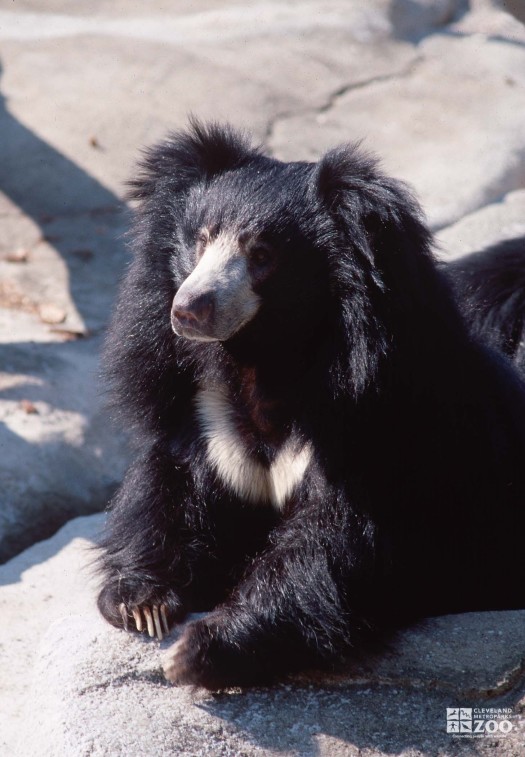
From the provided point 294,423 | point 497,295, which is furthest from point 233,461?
point 497,295

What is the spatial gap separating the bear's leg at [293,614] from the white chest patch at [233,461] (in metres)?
0.22

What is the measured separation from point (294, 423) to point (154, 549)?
2.04 ft

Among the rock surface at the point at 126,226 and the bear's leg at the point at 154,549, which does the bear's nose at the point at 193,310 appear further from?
the rock surface at the point at 126,226

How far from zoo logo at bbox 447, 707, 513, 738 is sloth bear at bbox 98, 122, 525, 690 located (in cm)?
36

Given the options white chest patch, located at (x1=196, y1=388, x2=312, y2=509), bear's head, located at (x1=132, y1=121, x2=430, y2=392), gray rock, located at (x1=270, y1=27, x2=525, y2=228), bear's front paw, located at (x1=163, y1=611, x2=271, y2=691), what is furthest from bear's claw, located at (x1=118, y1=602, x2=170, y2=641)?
gray rock, located at (x1=270, y1=27, x2=525, y2=228)

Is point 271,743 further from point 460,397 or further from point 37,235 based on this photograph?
point 37,235

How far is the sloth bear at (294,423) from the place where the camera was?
3000 millimetres

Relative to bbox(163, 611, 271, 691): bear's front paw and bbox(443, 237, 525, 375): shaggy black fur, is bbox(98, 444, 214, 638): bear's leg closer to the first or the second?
bbox(163, 611, 271, 691): bear's front paw

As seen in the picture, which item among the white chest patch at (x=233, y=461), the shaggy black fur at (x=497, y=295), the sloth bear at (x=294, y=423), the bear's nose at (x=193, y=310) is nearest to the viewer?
the bear's nose at (x=193, y=310)

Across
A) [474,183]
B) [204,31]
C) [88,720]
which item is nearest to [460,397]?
[88,720]

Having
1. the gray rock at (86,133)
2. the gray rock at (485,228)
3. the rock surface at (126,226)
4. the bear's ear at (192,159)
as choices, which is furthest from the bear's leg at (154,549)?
the gray rock at (485,228)

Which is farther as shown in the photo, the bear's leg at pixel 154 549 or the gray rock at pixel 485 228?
the gray rock at pixel 485 228

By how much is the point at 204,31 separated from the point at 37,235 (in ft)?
11.6

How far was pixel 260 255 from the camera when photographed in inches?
123
